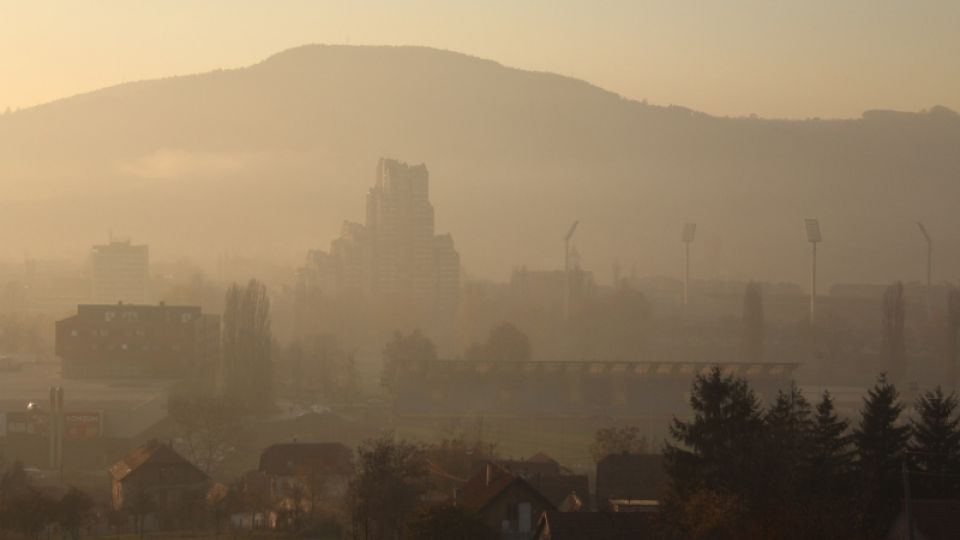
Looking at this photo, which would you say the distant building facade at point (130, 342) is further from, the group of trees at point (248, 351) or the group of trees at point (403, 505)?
the group of trees at point (403, 505)

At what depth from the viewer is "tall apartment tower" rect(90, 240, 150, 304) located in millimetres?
76938

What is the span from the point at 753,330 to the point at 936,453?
3579 cm

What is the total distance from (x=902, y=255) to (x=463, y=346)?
77.1 metres

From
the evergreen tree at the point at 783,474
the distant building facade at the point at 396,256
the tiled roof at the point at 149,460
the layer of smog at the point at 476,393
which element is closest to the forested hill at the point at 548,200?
the layer of smog at the point at 476,393

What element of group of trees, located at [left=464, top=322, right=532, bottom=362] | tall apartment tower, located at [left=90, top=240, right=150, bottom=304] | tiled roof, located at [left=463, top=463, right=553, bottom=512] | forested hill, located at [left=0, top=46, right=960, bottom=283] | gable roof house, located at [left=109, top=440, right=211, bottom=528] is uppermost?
forested hill, located at [left=0, top=46, right=960, bottom=283]

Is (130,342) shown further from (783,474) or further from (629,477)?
(783,474)

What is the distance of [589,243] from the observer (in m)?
142

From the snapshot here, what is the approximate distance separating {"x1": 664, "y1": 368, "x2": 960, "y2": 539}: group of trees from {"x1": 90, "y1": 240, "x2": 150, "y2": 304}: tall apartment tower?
6175 centimetres

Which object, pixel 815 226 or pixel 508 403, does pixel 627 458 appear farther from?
pixel 815 226

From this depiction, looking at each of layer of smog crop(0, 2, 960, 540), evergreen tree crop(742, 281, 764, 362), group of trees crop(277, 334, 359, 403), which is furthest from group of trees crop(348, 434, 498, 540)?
evergreen tree crop(742, 281, 764, 362)

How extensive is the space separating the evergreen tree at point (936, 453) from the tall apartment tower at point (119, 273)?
201 ft

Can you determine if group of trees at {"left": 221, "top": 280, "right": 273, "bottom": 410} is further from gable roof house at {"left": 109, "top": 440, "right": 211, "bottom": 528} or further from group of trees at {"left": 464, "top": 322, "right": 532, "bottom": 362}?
gable roof house at {"left": 109, "top": 440, "right": 211, "bottom": 528}

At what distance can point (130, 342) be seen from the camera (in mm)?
39375

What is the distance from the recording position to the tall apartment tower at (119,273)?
76938 mm
